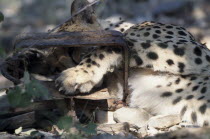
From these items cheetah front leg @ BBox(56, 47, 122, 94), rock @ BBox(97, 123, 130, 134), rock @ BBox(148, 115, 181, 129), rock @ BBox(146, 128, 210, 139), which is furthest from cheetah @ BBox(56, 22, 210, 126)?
rock @ BBox(146, 128, 210, 139)

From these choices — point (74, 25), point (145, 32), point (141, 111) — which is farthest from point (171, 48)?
point (74, 25)

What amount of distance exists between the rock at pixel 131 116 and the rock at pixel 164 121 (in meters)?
0.10

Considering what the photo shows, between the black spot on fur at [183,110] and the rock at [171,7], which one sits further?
the rock at [171,7]

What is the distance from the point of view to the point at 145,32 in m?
3.62

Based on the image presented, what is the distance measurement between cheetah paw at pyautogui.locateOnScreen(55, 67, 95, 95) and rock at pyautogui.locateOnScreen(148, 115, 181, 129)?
50cm

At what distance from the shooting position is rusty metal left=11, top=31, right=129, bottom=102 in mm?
2896

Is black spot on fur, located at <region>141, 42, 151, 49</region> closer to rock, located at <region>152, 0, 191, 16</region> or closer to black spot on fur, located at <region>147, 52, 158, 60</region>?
black spot on fur, located at <region>147, 52, 158, 60</region>

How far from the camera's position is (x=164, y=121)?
9.55 ft

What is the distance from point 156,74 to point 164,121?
503 mm

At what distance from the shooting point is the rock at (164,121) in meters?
2.88

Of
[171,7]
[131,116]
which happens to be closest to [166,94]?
[131,116]

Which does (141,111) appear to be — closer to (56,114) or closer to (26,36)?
(56,114)

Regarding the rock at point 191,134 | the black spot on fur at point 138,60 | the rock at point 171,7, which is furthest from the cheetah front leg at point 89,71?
the rock at point 171,7

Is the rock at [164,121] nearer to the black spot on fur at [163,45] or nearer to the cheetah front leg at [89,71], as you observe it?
the cheetah front leg at [89,71]
